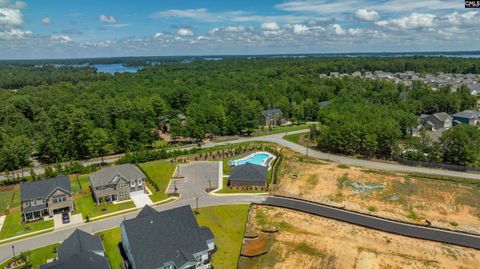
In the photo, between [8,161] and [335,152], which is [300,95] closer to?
[335,152]

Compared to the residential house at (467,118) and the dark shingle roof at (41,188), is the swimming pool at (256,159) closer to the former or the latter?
the dark shingle roof at (41,188)

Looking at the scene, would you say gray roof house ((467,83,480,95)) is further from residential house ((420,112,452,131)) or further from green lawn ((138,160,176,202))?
green lawn ((138,160,176,202))

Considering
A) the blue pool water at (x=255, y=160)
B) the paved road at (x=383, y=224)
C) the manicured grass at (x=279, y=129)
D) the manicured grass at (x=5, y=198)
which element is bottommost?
the paved road at (x=383, y=224)

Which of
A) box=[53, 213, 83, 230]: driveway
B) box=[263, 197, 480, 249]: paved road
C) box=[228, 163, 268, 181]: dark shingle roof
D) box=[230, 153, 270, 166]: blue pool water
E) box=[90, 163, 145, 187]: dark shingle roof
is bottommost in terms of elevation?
box=[263, 197, 480, 249]: paved road

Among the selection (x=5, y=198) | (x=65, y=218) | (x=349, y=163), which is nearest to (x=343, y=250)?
(x=349, y=163)

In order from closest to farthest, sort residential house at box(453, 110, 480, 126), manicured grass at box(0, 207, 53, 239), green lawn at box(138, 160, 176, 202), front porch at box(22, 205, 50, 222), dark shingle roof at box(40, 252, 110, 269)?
1. dark shingle roof at box(40, 252, 110, 269)
2. manicured grass at box(0, 207, 53, 239)
3. front porch at box(22, 205, 50, 222)
4. green lawn at box(138, 160, 176, 202)
5. residential house at box(453, 110, 480, 126)

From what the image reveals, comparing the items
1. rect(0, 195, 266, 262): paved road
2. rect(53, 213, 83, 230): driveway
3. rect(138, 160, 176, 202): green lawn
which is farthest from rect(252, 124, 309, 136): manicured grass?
rect(53, 213, 83, 230): driveway

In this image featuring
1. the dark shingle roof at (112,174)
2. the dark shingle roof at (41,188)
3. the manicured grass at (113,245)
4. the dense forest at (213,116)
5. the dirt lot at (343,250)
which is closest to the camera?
the dirt lot at (343,250)

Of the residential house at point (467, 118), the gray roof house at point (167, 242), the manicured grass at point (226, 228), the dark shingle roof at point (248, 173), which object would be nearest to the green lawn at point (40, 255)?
the gray roof house at point (167, 242)
